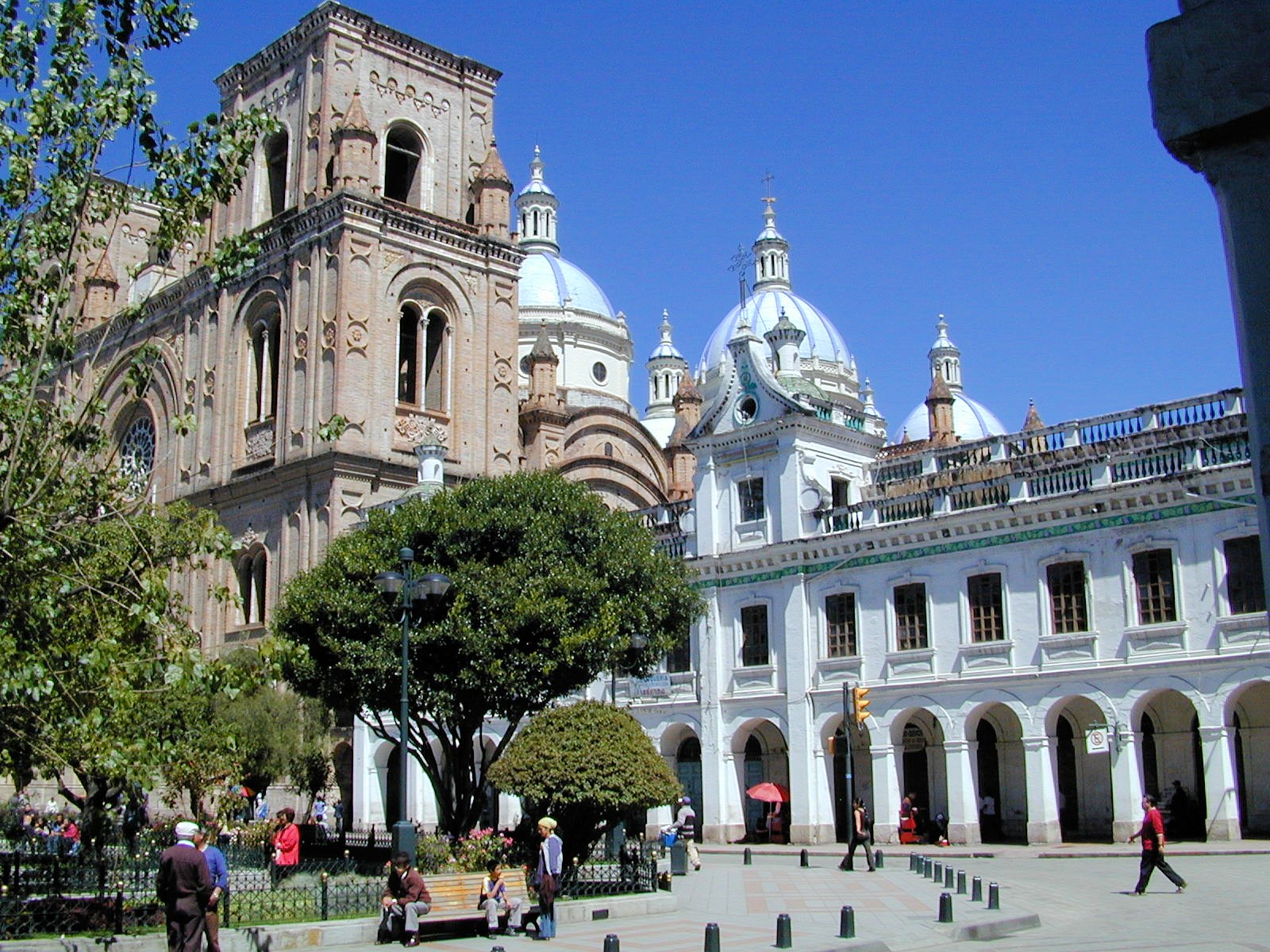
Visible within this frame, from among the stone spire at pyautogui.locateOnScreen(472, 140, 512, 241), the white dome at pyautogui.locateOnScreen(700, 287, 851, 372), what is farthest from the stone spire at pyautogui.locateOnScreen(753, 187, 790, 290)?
the stone spire at pyautogui.locateOnScreen(472, 140, 512, 241)

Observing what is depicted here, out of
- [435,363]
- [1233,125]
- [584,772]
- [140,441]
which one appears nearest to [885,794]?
[584,772]

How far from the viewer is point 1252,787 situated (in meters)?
28.6

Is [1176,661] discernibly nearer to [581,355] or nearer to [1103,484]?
[1103,484]

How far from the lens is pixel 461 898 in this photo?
54.1ft

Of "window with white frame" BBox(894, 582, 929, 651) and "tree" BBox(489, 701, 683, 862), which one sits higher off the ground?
"window with white frame" BBox(894, 582, 929, 651)

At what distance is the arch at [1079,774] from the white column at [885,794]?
3.75 m

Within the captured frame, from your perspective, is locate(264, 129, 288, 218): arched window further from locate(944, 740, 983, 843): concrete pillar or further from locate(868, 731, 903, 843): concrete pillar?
locate(944, 740, 983, 843): concrete pillar

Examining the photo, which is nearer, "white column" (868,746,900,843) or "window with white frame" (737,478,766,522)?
"white column" (868,746,900,843)

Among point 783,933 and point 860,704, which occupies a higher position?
point 860,704

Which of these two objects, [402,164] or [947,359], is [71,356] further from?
[947,359]

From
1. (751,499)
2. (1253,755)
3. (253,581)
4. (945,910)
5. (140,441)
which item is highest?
(140,441)

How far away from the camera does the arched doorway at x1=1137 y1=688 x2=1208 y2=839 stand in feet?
94.7

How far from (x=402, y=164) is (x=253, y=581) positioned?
50.2 feet

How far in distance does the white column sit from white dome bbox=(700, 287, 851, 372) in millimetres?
44103
